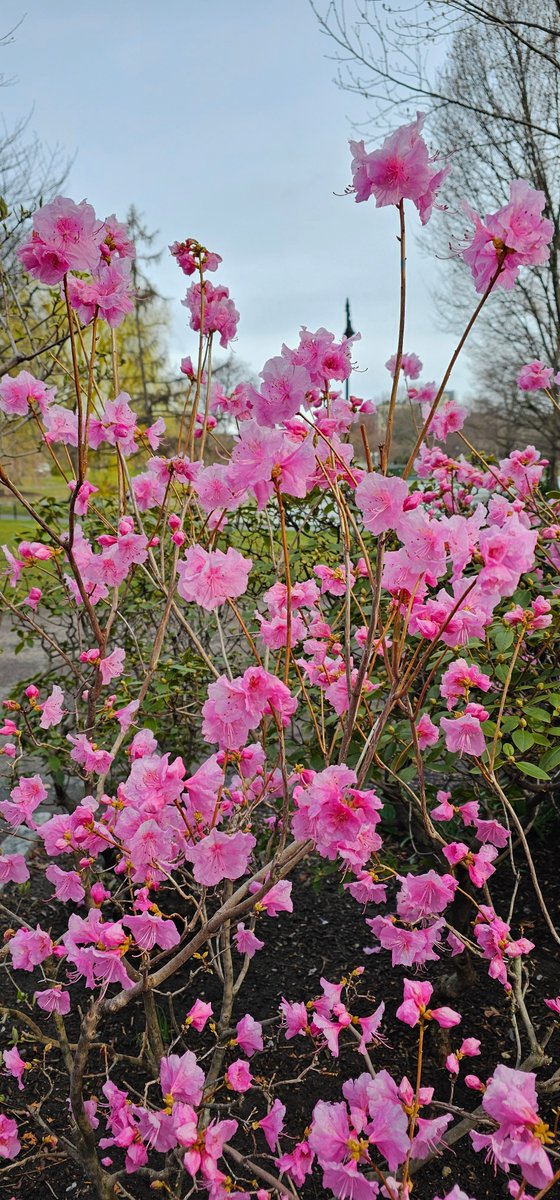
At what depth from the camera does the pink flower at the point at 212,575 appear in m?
1.04

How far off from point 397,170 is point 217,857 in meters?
1.03

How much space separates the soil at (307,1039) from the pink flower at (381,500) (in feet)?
3.31

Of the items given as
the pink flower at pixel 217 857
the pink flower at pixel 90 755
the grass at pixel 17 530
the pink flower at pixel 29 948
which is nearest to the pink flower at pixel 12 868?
the pink flower at pixel 29 948

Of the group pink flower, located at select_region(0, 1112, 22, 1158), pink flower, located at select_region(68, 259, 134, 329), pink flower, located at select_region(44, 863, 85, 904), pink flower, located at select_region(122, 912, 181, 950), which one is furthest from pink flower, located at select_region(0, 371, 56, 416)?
pink flower, located at select_region(0, 1112, 22, 1158)

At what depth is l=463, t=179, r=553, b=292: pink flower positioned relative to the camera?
905 mm

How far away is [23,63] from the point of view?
4.41 metres

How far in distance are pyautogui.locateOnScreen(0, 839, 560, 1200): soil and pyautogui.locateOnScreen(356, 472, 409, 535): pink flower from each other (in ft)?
3.31

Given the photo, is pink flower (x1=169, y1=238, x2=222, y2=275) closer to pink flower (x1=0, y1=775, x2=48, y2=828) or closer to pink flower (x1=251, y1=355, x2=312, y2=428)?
pink flower (x1=251, y1=355, x2=312, y2=428)

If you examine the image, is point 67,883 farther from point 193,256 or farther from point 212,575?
point 193,256

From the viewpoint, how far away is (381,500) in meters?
1.01

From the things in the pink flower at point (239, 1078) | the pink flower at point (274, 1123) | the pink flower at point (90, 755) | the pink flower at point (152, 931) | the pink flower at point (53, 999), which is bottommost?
the pink flower at point (274, 1123)

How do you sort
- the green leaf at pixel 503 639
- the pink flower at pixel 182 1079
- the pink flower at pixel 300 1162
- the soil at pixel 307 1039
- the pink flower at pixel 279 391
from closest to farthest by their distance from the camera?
the pink flower at pixel 279 391, the pink flower at pixel 182 1079, the pink flower at pixel 300 1162, the soil at pixel 307 1039, the green leaf at pixel 503 639

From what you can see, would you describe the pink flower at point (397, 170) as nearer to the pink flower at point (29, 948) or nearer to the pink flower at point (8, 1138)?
the pink flower at point (29, 948)

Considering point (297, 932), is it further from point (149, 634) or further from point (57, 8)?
point (57, 8)
